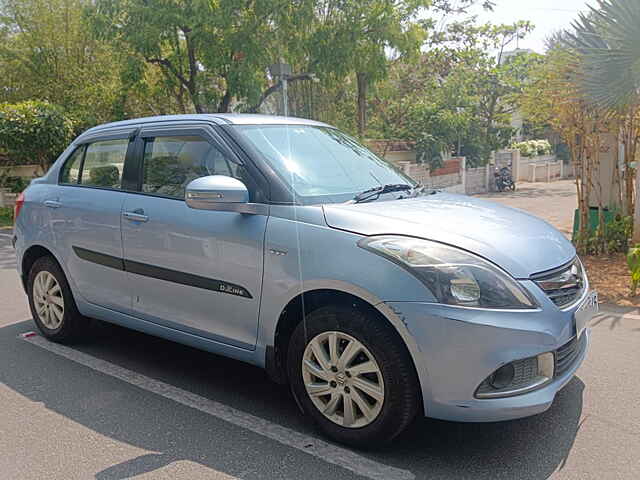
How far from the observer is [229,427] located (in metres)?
3.51

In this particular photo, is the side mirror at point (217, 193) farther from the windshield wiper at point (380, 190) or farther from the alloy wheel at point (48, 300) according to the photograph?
the alloy wheel at point (48, 300)

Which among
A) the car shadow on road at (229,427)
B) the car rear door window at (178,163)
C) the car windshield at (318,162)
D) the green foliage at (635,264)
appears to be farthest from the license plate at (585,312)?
the green foliage at (635,264)

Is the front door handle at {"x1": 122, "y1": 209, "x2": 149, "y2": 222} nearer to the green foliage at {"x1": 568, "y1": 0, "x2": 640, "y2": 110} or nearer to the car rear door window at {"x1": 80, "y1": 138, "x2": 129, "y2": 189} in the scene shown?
the car rear door window at {"x1": 80, "y1": 138, "x2": 129, "y2": 189}

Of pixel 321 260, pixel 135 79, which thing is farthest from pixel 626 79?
pixel 135 79

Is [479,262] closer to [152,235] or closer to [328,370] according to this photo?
[328,370]

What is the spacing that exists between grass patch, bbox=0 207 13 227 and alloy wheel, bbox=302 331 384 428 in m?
13.0

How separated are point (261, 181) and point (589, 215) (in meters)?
6.70

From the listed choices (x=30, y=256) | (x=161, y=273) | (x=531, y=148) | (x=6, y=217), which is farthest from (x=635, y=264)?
(x=531, y=148)

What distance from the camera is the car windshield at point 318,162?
3.65m

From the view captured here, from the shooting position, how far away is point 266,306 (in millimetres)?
3430

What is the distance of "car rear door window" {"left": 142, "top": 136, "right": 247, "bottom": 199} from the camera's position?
3854mm

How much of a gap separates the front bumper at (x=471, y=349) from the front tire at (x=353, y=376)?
118 mm

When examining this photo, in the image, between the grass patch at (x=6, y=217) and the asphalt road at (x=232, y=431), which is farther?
the grass patch at (x=6, y=217)

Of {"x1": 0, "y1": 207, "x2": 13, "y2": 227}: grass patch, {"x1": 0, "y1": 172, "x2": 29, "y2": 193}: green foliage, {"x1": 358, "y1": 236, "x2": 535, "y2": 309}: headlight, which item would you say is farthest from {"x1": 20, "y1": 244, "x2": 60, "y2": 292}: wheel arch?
{"x1": 0, "y1": 172, "x2": 29, "y2": 193}: green foliage
